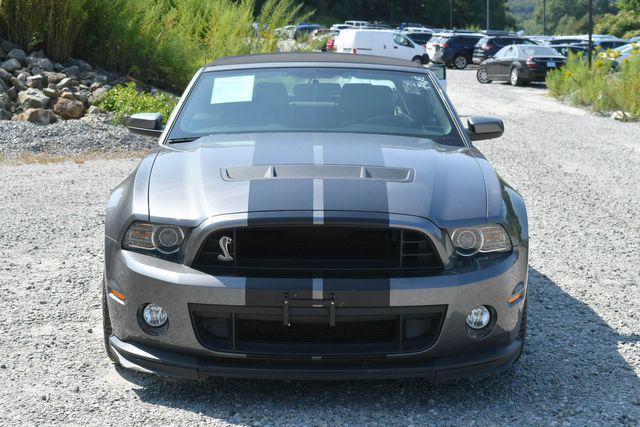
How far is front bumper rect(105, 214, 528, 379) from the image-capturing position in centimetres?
364

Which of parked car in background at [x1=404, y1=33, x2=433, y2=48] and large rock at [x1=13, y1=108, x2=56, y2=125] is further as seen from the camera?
parked car in background at [x1=404, y1=33, x2=433, y2=48]

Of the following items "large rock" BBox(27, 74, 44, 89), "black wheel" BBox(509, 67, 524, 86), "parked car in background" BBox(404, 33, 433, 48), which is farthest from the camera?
"parked car in background" BBox(404, 33, 433, 48)

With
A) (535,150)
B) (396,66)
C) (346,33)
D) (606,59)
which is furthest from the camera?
(346,33)

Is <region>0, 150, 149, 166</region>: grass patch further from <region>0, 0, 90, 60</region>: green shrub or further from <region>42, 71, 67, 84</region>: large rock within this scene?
<region>0, 0, 90, 60</region>: green shrub

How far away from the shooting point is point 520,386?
4137 mm

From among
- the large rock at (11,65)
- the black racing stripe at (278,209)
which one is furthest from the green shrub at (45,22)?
the black racing stripe at (278,209)

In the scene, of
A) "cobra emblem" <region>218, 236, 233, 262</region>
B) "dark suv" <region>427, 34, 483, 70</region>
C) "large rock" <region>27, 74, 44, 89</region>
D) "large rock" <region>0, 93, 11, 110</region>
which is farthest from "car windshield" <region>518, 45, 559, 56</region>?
"cobra emblem" <region>218, 236, 233, 262</region>

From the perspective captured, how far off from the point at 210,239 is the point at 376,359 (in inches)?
33.1

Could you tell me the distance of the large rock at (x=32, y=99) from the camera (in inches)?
539

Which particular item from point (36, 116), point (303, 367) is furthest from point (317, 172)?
point (36, 116)

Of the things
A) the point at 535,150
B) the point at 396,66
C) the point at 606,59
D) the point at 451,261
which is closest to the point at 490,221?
the point at 451,261

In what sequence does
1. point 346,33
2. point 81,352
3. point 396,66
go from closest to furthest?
point 81,352 → point 396,66 → point 346,33

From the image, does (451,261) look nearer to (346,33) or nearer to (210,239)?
(210,239)

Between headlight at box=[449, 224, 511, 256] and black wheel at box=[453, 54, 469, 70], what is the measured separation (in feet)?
130
